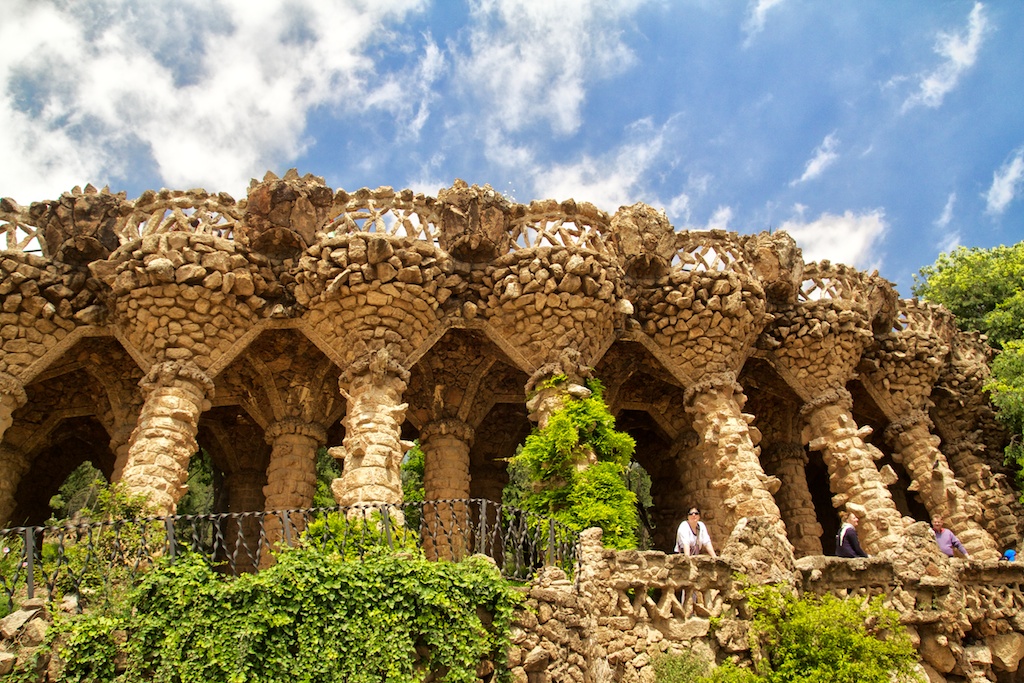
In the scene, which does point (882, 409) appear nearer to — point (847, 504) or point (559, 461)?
point (847, 504)

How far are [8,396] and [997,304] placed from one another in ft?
59.0

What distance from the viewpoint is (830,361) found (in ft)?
36.8

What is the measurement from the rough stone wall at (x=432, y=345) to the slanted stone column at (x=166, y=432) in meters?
0.03

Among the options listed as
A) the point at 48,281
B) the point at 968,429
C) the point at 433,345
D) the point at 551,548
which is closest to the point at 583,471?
the point at 551,548

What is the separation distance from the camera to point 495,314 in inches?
381

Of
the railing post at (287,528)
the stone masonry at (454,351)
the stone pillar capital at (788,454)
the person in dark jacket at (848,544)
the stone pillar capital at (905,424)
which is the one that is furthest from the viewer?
the stone pillar capital at (788,454)

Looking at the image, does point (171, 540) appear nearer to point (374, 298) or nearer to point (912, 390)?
point (374, 298)

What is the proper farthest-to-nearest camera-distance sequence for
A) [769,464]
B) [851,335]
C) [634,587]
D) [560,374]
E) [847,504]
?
[769,464], [851,335], [847,504], [560,374], [634,587]

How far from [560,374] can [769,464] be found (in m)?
6.19

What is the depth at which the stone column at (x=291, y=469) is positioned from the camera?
10.1m

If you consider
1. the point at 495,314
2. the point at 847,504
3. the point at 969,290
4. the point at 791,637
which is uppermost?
the point at 969,290

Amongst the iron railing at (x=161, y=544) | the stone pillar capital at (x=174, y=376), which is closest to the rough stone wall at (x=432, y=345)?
the stone pillar capital at (x=174, y=376)

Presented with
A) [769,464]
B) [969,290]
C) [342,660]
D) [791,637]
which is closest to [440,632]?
[342,660]

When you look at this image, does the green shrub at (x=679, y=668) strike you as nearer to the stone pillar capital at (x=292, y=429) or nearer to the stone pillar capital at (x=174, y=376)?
the stone pillar capital at (x=174, y=376)
